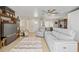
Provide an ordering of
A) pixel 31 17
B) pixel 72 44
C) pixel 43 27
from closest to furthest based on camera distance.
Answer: pixel 72 44
pixel 43 27
pixel 31 17

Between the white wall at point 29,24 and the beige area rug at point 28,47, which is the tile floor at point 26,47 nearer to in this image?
the beige area rug at point 28,47

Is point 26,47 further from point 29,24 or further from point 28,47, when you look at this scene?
point 29,24

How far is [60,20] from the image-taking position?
10570 millimetres

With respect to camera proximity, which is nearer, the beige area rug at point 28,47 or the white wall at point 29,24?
the beige area rug at point 28,47

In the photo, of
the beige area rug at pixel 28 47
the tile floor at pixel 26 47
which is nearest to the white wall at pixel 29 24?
the beige area rug at pixel 28 47

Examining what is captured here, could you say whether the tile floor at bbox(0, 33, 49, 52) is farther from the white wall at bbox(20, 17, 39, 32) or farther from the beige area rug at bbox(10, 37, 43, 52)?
the white wall at bbox(20, 17, 39, 32)

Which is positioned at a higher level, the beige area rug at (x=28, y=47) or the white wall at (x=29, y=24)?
the white wall at (x=29, y=24)

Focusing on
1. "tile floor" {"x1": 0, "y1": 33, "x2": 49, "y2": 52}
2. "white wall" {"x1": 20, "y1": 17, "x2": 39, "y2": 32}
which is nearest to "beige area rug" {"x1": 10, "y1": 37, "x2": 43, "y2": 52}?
"tile floor" {"x1": 0, "y1": 33, "x2": 49, "y2": 52}

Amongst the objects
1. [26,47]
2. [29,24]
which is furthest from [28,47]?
[29,24]
